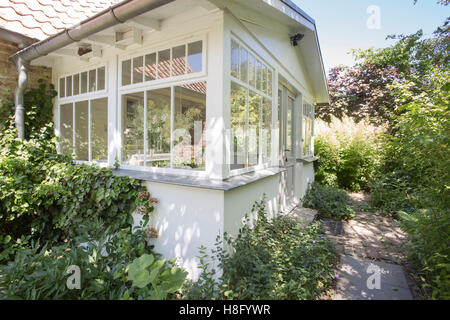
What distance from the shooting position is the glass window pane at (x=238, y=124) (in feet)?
11.2

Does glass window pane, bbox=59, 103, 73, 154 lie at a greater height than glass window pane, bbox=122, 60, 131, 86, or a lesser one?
lesser

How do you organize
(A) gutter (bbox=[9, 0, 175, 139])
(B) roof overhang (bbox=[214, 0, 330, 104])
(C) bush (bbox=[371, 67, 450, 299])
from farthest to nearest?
1. (B) roof overhang (bbox=[214, 0, 330, 104])
2. (A) gutter (bbox=[9, 0, 175, 139])
3. (C) bush (bbox=[371, 67, 450, 299])

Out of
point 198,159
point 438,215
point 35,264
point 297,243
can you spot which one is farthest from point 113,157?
point 438,215

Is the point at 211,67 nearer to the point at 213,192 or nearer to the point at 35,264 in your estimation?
the point at 213,192

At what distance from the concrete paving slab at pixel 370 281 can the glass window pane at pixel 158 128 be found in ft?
9.35

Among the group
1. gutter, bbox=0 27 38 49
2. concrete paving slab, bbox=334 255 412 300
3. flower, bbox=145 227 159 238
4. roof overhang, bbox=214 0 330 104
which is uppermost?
roof overhang, bbox=214 0 330 104

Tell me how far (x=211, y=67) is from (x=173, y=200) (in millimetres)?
1767

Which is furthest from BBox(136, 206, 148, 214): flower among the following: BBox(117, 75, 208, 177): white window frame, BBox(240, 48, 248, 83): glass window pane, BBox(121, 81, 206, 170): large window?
BBox(240, 48, 248, 83): glass window pane

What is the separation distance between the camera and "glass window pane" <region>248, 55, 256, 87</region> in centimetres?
385

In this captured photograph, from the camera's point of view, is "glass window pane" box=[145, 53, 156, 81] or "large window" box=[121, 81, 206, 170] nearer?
"large window" box=[121, 81, 206, 170]

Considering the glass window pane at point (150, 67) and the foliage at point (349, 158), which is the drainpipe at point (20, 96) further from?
the foliage at point (349, 158)

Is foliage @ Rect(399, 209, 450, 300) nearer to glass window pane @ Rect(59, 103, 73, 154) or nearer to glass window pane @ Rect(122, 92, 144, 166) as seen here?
glass window pane @ Rect(122, 92, 144, 166)

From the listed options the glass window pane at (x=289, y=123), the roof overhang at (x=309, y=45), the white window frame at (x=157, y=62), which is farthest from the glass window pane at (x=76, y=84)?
the glass window pane at (x=289, y=123)

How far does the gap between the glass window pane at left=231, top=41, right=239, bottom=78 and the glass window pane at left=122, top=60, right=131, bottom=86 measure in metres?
1.84
